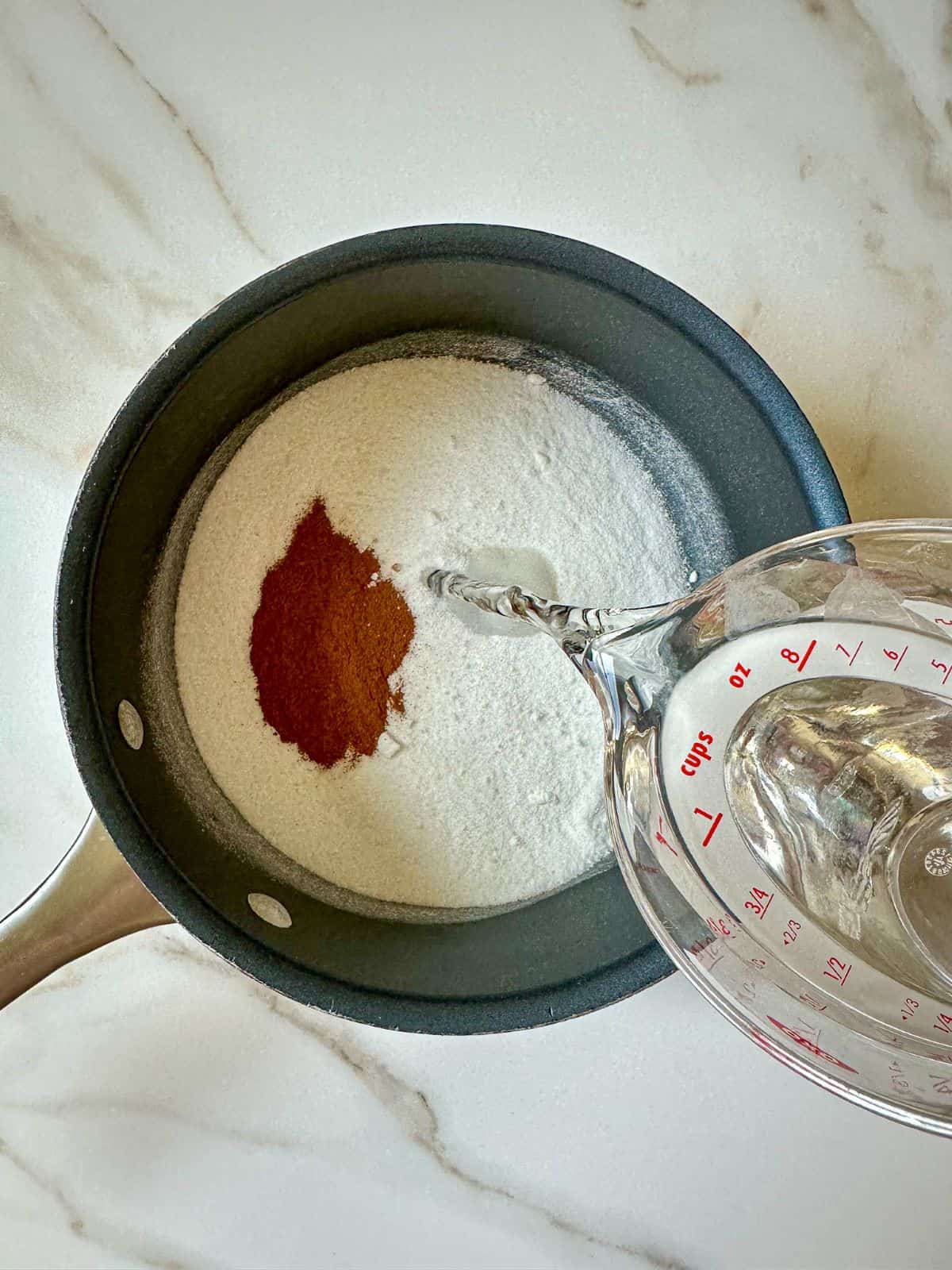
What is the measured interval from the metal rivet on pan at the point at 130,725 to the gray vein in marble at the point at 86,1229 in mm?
322

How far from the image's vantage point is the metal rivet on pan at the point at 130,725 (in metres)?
0.60

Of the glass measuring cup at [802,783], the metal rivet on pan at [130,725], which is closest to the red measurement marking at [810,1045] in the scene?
the glass measuring cup at [802,783]

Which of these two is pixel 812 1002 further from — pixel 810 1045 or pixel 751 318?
pixel 751 318

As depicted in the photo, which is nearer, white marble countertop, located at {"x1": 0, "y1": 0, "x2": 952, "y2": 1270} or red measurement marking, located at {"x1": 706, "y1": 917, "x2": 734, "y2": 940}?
red measurement marking, located at {"x1": 706, "y1": 917, "x2": 734, "y2": 940}

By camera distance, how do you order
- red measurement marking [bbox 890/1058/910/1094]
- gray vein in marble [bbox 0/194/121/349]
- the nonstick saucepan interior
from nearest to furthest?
red measurement marking [bbox 890/1058/910/1094] < the nonstick saucepan interior < gray vein in marble [bbox 0/194/121/349]

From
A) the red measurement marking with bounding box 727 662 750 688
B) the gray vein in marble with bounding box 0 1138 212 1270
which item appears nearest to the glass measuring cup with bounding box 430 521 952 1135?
the red measurement marking with bounding box 727 662 750 688

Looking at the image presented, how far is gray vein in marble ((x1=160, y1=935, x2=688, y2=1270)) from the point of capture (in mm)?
697

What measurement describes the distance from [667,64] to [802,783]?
1.68ft

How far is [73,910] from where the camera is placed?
593mm

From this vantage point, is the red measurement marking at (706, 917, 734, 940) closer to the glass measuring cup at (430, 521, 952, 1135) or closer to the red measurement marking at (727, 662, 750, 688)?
the glass measuring cup at (430, 521, 952, 1135)

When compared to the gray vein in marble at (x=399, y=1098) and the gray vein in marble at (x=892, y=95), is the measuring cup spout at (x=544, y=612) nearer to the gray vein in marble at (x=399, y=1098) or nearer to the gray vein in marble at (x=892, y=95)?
the gray vein in marble at (x=399, y=1098)

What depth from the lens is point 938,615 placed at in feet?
1.59

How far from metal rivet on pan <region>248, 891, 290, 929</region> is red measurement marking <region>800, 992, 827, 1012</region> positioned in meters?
0.29

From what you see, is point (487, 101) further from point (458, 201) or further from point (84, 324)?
point (84, 324)
